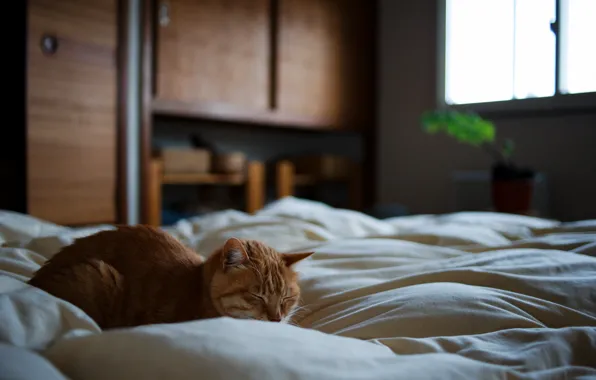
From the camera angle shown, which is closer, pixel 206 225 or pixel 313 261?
pixel 313 261

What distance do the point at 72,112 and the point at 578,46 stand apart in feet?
8.78

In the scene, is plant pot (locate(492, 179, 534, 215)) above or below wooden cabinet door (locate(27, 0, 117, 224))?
below

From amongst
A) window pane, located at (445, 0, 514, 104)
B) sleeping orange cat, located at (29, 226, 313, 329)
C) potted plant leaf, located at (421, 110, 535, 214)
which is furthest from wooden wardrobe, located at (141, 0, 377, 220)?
sleeping orange cat, located at (29, 226, 313, 329)

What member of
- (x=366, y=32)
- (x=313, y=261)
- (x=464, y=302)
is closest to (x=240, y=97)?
(x=366, y=32)

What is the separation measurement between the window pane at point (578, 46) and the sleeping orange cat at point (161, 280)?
8.78 ft

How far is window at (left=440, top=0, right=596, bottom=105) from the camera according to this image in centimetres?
300

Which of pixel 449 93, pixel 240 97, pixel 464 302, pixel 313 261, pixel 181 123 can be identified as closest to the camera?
pixel 464 302

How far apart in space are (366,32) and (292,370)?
11.9ft

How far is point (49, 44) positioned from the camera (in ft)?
7.52

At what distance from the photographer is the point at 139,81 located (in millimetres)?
2650

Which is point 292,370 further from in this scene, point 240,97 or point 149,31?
point 240,97

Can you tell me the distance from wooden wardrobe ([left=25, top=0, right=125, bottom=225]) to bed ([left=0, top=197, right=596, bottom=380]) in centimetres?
105

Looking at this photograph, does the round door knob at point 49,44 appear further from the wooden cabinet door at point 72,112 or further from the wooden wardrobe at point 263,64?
the wooden wardrobe at point 263,64

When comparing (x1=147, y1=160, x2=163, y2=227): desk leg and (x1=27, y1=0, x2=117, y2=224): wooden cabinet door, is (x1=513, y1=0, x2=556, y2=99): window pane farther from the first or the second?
(x1=27, y1=0, x2=117, y2=224): wooden cabinet door
